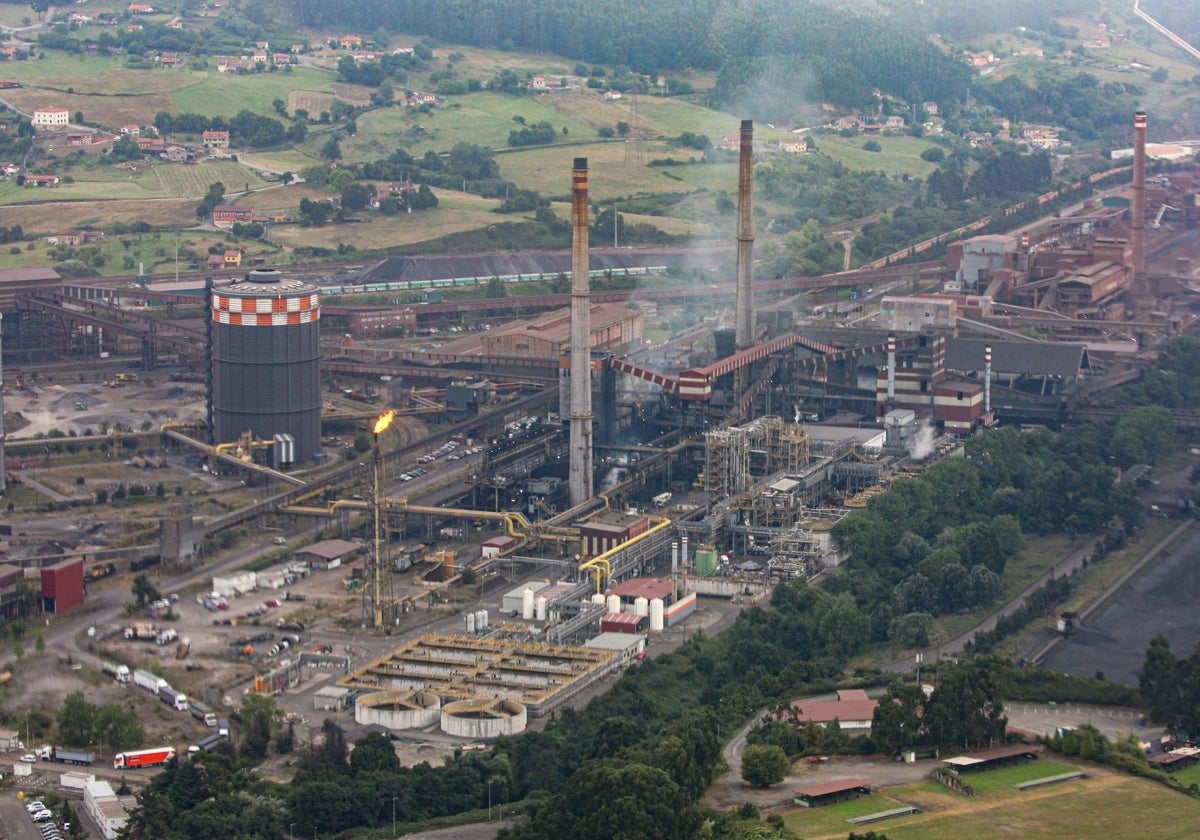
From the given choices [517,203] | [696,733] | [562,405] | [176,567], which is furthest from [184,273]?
[696,733]

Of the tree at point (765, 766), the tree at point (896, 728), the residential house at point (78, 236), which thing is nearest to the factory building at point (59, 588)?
the tree at point (765, 766)

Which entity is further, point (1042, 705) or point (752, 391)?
point (752, 391)

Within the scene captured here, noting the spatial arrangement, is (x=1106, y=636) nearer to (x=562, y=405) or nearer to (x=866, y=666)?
(x=866, y=666)

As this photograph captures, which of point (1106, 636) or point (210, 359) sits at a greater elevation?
point (210, 359)

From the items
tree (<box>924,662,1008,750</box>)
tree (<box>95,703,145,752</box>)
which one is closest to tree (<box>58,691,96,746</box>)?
tree (<box>95,703,145,752</box>)

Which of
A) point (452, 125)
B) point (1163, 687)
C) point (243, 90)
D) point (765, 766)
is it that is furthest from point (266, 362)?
point (243, 90)

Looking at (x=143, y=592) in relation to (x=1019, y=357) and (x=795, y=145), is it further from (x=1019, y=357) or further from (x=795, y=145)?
(x=795, y=145)
